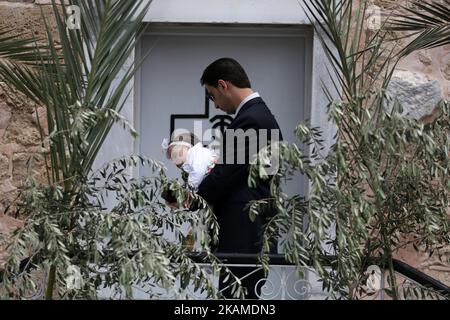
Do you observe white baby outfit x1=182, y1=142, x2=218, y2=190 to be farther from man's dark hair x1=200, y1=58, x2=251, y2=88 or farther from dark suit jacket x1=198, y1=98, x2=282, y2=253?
Answer: man's dark hair x1=200, y1=58, x2=251, y2=88

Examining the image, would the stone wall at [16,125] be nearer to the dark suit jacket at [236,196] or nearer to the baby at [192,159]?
the baby at [192,159]

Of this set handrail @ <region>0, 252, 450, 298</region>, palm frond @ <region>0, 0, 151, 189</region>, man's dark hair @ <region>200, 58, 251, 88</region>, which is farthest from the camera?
man's dark hair @ <region>200, 58, 251, 88</region>

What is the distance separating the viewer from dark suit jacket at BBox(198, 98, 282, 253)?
742 cm

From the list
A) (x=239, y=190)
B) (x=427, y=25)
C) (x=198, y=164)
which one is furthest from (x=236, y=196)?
(x=427, y=25)

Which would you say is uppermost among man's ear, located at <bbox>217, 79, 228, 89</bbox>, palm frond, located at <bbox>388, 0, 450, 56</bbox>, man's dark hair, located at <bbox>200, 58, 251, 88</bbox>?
palm frond, located at <bbox>388, 0, 450, 56</bbox>

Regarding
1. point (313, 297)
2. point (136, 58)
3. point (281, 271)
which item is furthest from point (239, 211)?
point (136, 58)

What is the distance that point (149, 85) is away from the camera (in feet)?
30.5

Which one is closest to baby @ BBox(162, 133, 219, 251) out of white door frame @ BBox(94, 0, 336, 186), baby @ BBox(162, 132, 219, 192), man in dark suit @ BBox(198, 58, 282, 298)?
baby @ BBox(162, 132, 219, 192)

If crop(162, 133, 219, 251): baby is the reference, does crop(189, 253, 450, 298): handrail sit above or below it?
below

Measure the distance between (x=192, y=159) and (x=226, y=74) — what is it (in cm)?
56

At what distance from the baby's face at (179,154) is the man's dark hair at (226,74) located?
433 millimetres

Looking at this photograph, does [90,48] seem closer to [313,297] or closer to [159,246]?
[159,246]

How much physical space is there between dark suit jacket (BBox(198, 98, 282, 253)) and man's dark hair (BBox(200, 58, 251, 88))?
250 millimetres

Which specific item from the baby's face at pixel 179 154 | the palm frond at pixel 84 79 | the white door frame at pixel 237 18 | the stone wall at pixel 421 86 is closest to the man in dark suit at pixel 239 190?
the baby's face at pixel 179 154
